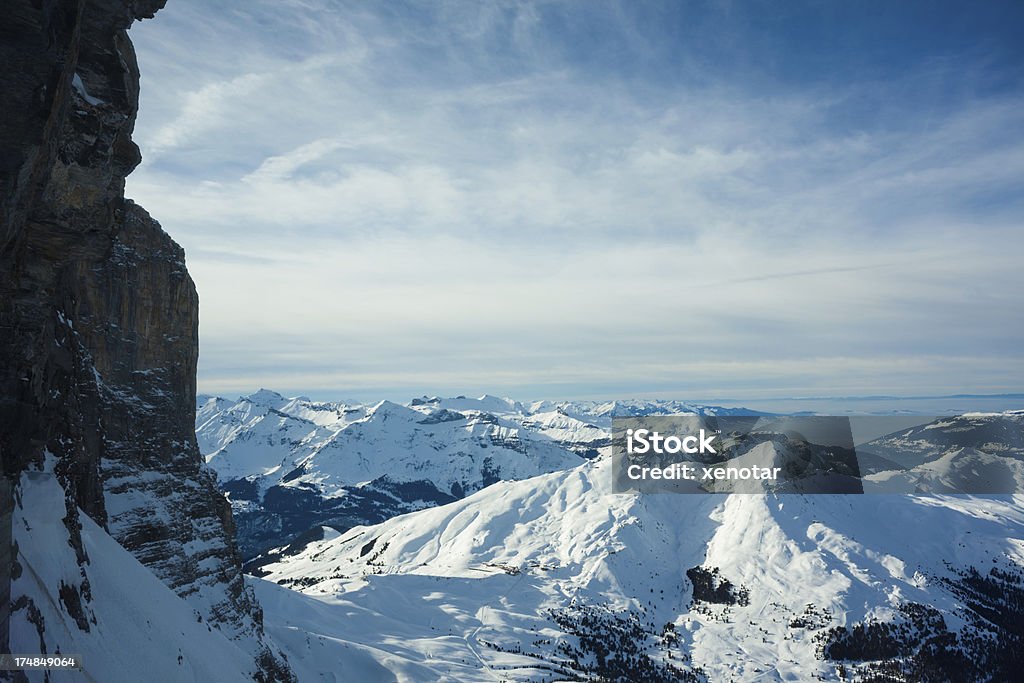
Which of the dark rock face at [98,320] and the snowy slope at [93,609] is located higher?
the dark rock face at [98,320]

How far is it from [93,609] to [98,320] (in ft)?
98.7

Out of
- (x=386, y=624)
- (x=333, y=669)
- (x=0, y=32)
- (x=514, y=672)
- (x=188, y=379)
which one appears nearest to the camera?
(x=0, y=32)

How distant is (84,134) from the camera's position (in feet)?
76.7

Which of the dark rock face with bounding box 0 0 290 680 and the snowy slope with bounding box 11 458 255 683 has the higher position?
the dark rock face with bounding box 0 0 290 680

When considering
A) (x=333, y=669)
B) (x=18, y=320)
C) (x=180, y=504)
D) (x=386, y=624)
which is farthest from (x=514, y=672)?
(x=18, y=320)

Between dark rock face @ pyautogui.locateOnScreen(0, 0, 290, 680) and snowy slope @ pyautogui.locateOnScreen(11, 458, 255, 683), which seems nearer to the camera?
dark rock face @ pyautogui.locateOnScreen(0, 0, 290, 680)

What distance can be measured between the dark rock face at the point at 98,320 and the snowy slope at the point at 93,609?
2.09 meters

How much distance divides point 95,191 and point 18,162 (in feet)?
22.7

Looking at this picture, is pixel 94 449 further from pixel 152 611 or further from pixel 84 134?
pixel 84 134

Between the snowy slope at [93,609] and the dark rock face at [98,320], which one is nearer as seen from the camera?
the dark rock face at [98,320]

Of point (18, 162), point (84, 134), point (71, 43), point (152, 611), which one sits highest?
point (71, 43)

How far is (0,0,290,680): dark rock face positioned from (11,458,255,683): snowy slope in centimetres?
209

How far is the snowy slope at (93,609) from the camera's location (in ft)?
87.7

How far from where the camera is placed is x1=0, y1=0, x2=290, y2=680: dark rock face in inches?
733
